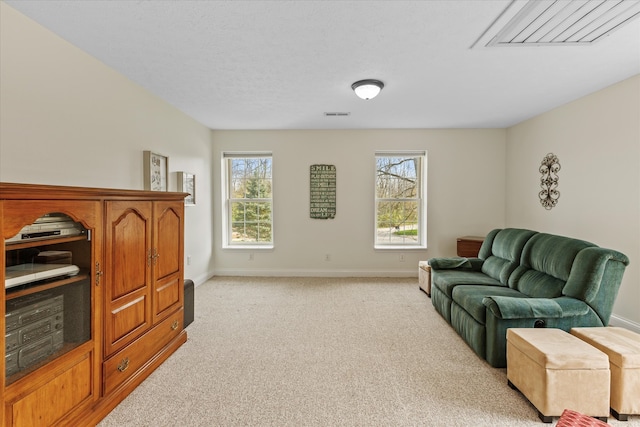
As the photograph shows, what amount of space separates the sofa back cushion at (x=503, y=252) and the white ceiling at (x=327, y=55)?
1.61 m

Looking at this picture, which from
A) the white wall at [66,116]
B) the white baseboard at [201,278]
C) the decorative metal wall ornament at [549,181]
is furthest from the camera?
the white baseboard at [201,278]

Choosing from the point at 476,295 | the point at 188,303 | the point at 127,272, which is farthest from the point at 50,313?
the point at 476,295

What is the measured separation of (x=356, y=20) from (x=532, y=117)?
3.69 m

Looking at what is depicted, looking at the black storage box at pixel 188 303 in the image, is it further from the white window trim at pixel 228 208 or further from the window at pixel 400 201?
the window at pixel 400 201

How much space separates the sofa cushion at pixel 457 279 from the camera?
3.26 m

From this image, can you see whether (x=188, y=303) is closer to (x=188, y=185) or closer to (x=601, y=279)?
(x=188, y=185)

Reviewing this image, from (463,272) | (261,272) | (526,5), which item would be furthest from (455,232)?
(526,5)

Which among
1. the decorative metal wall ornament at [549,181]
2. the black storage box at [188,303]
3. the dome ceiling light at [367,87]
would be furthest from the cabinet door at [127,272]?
the decorative metal wall ornament at [549,181]

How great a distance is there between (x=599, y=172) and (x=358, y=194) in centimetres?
303

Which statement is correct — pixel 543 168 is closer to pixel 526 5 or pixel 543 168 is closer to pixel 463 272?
pixel 463 272

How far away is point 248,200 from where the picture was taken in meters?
5.31

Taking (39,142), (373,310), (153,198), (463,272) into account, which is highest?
(39,142)

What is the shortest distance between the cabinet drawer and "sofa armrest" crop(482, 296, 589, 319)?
2631mm

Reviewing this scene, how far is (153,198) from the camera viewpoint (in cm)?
236
